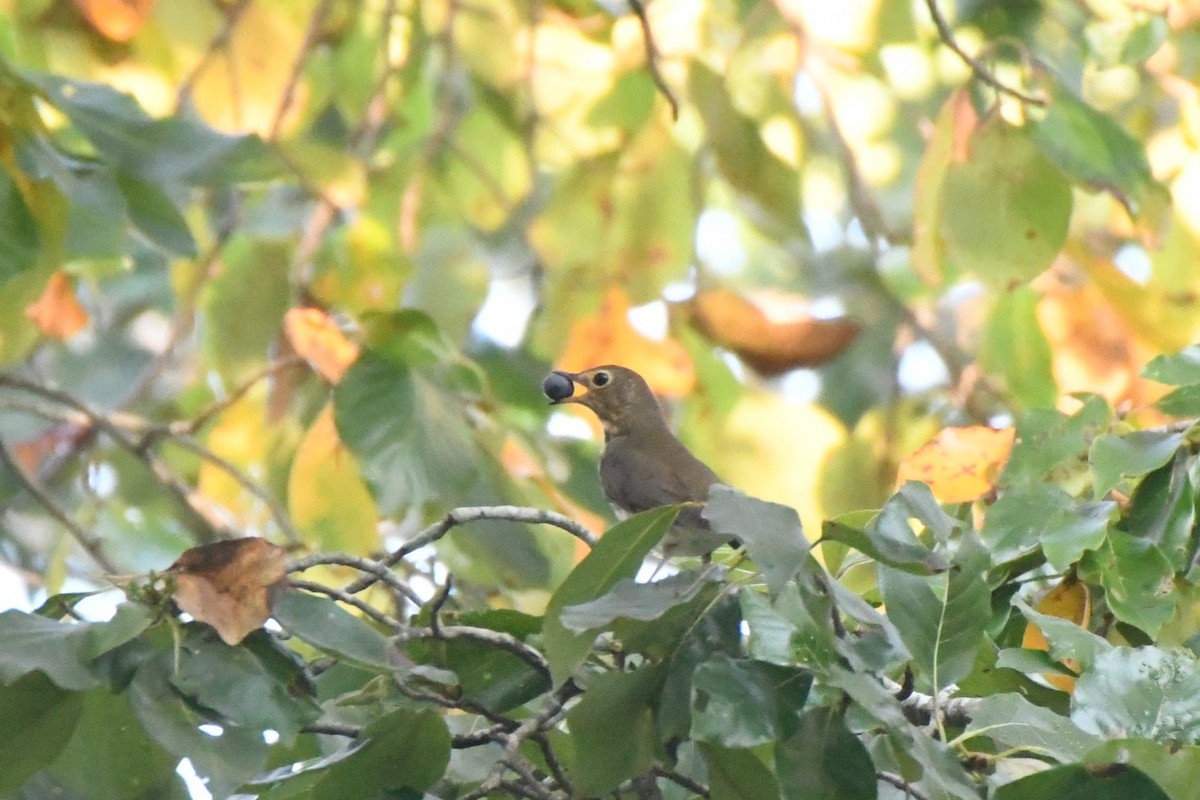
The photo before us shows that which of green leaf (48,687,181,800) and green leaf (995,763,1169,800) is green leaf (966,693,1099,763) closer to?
green leaf (995,763,1169,800)

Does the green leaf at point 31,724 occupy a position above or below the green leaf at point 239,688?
below

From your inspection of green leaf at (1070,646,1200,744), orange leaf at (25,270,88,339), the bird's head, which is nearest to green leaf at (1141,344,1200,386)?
green leaf at (1070,646,1200,744)

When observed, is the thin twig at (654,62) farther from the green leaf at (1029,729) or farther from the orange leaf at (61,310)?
the green leaf at (1029,729)

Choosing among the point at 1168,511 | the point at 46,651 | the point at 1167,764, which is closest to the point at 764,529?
the point at 1167,764

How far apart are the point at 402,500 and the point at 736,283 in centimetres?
350

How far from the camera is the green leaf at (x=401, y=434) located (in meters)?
2.98

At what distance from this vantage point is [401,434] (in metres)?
3.01

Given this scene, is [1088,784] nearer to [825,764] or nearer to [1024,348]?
[825,764]

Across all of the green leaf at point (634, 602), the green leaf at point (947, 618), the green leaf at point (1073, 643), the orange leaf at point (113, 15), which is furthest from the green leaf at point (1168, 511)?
the orange leaf at point (113, 15)

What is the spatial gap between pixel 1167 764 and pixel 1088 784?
9cm

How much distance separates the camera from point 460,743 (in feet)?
5.60

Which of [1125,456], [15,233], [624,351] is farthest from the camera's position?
[624,351]

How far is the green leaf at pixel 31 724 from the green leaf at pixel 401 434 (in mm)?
1402

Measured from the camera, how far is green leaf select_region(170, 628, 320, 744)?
1510mm
